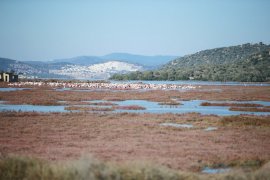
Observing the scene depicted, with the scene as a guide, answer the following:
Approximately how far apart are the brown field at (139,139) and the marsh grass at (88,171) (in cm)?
216

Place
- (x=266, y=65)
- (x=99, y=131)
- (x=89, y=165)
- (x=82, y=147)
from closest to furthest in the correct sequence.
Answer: (x=89, y=165)
(x=82, y=147)
(x=99, y=131)
(x=266, y=65)

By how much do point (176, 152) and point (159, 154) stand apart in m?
1.08

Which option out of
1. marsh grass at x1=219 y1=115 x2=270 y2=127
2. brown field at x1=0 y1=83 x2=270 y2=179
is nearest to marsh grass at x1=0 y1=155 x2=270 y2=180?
brown field at x1=0 y1=83 x2=270 y2=179

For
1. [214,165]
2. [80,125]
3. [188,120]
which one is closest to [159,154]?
[214,165]

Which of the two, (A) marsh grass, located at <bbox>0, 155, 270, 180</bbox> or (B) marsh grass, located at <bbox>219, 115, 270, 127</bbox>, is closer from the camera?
(A) marsh grass, located at <bbox>0, 155, 270, 180</bbox>

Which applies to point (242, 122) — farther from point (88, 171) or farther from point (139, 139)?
point (88, 171)

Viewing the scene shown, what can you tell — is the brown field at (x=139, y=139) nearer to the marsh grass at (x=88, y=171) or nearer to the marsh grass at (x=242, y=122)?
the marsh grass at (x=242, y=122)

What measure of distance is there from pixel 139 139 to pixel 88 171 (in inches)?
488

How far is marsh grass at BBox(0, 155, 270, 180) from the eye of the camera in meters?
11.1

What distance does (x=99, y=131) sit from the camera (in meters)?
26.5

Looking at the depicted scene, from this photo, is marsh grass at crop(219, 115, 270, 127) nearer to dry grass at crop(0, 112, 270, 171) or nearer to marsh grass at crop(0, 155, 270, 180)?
dry grass at crop(0, 112, 270, 171)

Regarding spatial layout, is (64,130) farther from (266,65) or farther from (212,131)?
(266,65)

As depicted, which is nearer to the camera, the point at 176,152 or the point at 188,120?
the point at 176,152

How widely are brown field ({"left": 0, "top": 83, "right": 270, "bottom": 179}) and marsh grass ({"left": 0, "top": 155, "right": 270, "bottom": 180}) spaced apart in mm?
2163
